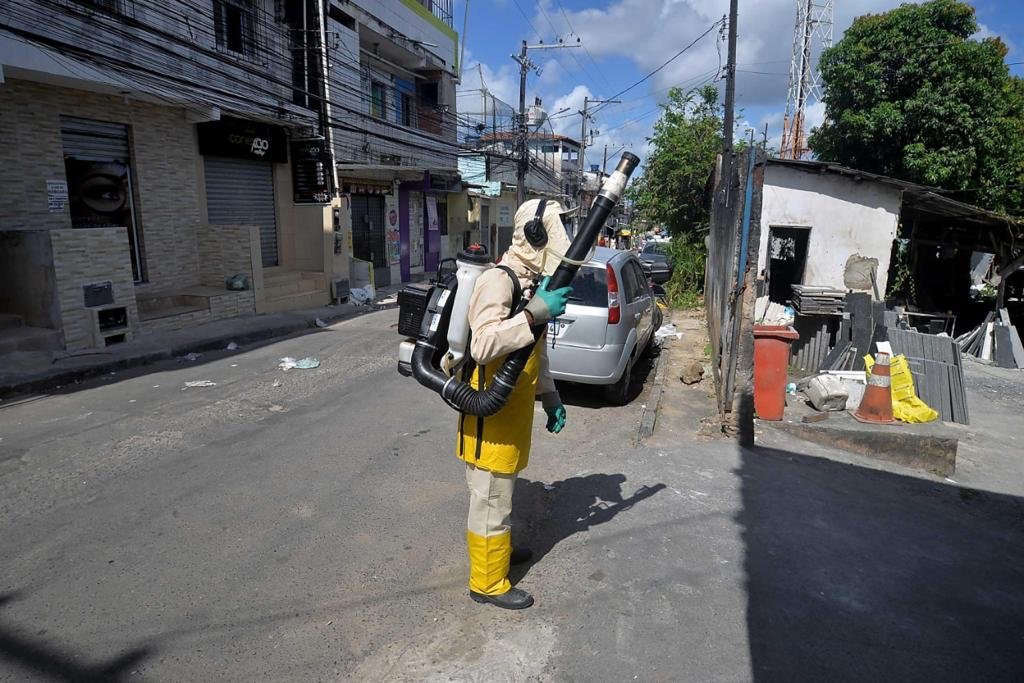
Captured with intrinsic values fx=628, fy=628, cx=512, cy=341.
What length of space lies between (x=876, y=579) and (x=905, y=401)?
3.92 metres

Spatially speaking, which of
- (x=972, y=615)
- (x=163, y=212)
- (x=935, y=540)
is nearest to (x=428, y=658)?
(x=972, y=615)

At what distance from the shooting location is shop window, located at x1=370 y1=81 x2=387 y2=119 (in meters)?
19.7

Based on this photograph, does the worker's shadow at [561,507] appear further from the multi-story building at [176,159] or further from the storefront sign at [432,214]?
the storefront sign at [432,214]

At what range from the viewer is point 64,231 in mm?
8289

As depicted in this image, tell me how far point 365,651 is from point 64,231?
8.14 m

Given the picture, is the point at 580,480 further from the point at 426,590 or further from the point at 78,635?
the point at 78,635

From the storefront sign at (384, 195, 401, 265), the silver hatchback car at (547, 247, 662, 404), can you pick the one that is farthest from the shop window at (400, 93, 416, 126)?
the silver hatchback car at (547, 247, 662, 404)

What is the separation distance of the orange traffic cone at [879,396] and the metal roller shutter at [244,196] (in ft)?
39.0

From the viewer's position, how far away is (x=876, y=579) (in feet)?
10.9

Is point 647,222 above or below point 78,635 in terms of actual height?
above

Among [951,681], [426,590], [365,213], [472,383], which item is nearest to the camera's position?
[951,681]

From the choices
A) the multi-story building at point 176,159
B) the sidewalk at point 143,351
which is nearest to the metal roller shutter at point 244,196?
the multi-story building at point 176,159

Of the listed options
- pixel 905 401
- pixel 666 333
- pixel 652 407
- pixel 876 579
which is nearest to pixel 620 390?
pixel 652 407

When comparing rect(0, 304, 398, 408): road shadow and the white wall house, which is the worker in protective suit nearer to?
rect(0, 304, 398, 408): road shadow
